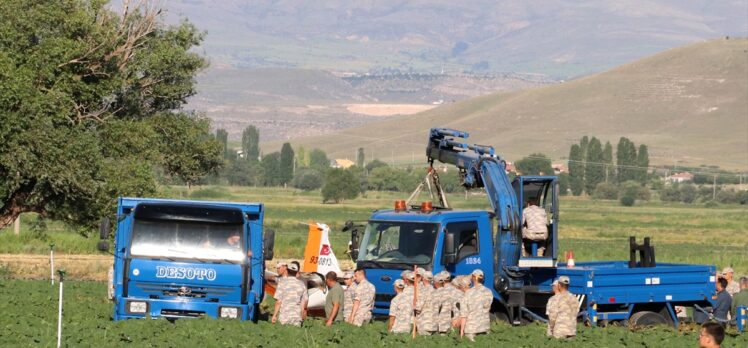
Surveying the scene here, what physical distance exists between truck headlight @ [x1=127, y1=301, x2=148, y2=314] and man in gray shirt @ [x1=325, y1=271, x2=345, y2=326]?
126 inches

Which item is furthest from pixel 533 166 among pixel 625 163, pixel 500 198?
pixel 500 198

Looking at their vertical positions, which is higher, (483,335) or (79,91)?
(79,91)

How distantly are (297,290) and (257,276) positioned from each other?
47.8 inches

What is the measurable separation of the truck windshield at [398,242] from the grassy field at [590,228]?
15011mm

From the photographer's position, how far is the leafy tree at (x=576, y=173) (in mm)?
173750

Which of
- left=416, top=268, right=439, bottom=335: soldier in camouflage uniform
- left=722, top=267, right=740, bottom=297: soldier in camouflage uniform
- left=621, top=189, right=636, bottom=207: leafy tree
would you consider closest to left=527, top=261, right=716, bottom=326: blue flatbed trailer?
left=722, top=267, right=740, bottom=297: soldier in camouflage uniform

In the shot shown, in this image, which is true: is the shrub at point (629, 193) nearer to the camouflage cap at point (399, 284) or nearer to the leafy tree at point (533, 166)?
the leafy tree at point (533, 166)

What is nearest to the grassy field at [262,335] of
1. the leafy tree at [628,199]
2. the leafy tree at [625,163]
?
the leafy tree at [628,199]

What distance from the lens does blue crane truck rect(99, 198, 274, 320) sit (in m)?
25.1

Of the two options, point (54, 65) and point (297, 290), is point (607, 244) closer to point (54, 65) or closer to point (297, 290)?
point (54, 65)

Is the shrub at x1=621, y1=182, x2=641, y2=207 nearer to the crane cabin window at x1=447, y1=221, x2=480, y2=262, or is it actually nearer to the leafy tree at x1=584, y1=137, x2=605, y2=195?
the leafy tree at x1=584, y1=137, x2=605, y2=195

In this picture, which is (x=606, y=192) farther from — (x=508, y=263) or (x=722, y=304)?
(x=508, y=263)

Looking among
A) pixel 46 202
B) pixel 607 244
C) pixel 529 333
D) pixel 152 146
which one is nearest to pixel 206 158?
pixel 152 146

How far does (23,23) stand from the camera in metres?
38.8
